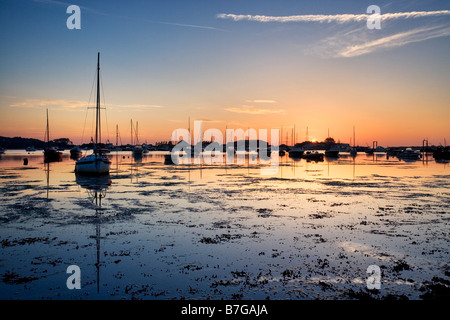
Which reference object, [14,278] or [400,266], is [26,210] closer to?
[14,278]

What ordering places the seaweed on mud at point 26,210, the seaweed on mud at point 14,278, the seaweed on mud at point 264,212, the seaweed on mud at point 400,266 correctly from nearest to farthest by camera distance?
the seaweed on mud at point 14,278
the seaweed on mud at point 400,266
the seaweed on mud at point 26,210
the seaweed on mud at point 264,212

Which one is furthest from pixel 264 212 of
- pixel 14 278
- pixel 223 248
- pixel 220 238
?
pixel 14 278

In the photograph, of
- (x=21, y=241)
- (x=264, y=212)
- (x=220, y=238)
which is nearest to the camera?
(x=21, y=241)

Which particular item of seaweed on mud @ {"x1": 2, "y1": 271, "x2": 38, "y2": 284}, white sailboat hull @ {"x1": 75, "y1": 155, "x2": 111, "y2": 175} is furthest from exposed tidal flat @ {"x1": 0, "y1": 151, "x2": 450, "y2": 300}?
white sailboat hull @ {"x1": 75, "y1": 155, "x2": 111, "y2": 175}

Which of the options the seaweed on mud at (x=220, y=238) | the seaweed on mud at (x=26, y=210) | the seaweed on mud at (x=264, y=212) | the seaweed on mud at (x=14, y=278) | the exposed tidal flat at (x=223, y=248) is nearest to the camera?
the exposed tidal flat at (x=223, y=248)

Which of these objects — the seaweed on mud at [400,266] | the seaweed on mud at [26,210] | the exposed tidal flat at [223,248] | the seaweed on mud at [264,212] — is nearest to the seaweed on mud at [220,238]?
the exposed tidal flat at [223,248]

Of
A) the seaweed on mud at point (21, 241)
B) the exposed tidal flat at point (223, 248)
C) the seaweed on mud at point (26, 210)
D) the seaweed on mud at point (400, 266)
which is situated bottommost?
the seaweed on mud at point (400, 266)

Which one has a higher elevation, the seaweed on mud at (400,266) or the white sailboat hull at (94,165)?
the white sailboat hull at (94,165)

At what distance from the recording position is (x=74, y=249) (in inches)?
539

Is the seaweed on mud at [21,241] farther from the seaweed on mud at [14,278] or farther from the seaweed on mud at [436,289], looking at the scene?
the seaweed on mud at [436,289]

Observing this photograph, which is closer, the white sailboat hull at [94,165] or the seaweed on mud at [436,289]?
the seaweed on mud at [436,289]
